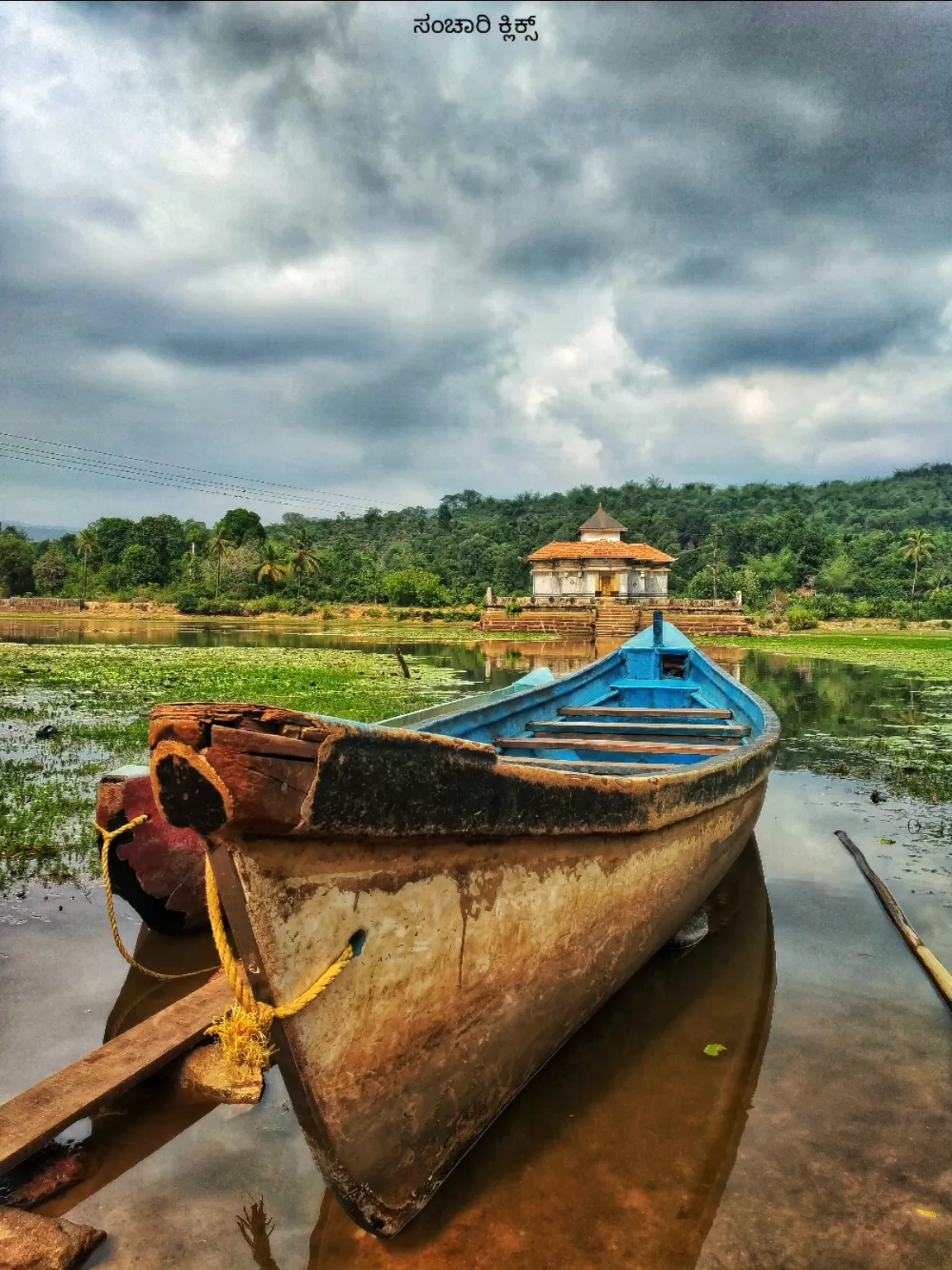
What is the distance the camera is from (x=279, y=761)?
5.96ft

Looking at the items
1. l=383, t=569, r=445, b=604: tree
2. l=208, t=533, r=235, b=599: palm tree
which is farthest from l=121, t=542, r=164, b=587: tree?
l=383, t=569, r=445, b=604: tree

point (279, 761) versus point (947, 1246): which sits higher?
point (279, 761)

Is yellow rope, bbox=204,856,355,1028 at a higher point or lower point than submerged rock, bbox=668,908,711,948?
higher

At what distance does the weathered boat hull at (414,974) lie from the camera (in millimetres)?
1987

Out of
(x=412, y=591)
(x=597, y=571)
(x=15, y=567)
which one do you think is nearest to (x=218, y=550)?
(x=412, y=591)

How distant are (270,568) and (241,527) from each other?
16.1 metres

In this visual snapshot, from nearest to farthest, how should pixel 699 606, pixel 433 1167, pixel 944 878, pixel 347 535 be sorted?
pixel 433 1167 < pixel 944 878 < pixel 699 606 < pixel 347 535

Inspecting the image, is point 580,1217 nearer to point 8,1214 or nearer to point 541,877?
point 541,877

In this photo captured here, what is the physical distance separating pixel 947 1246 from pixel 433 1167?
5.44ft

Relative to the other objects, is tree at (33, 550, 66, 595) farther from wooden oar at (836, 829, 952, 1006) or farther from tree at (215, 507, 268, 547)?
wooden oar at (836, 829, 952, 1006)

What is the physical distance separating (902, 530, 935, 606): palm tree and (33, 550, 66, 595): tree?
58130 millimetres

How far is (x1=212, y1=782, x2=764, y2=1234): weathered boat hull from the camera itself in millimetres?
1987

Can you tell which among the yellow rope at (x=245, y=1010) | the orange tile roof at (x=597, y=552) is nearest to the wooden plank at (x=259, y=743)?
the yellow rope at (x=245, y=1010)

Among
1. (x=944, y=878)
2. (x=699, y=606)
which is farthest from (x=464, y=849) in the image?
(x=699, y=606)
